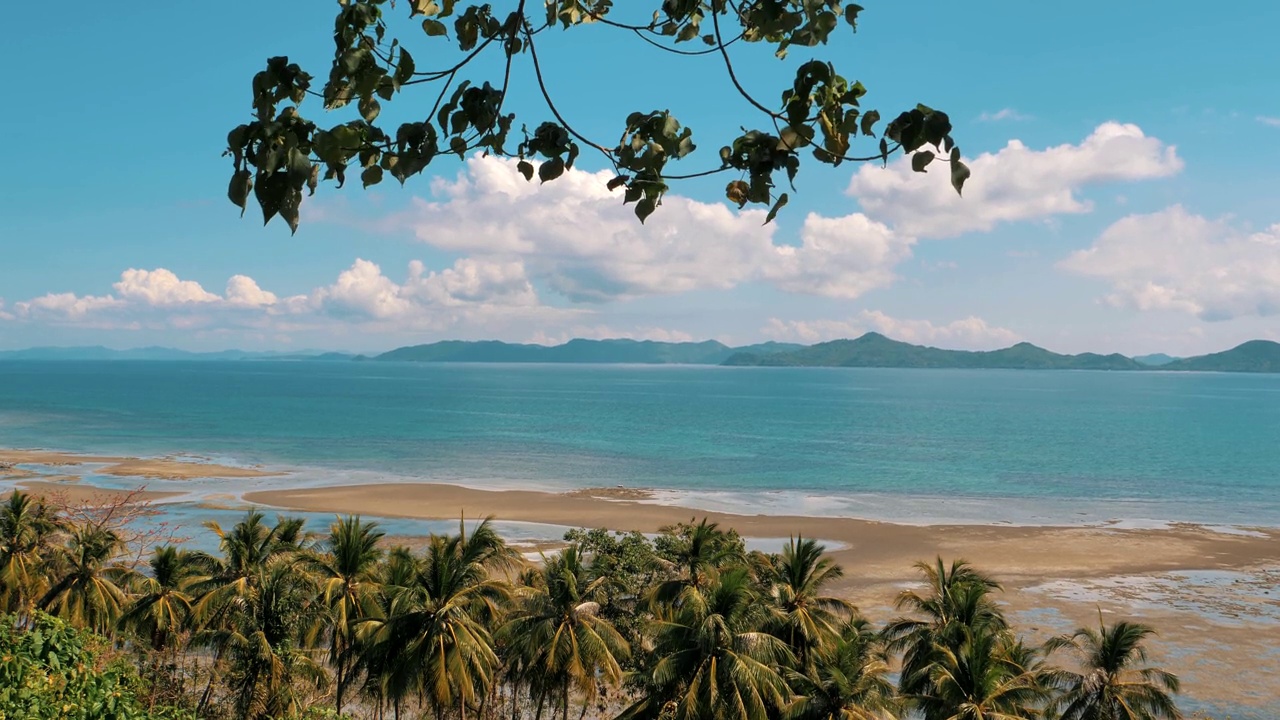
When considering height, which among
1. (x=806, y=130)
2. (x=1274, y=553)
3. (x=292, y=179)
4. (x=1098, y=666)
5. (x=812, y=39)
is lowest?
(x=1274, y=553)

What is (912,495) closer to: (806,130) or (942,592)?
(942,592)

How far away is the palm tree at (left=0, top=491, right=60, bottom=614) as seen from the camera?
94.2ft

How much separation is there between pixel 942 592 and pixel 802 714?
8.20 metres

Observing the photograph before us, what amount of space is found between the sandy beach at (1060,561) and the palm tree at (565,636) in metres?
14.3

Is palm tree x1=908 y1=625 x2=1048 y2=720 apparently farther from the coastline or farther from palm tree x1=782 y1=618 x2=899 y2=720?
the coastline

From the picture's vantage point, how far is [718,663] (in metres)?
21.7

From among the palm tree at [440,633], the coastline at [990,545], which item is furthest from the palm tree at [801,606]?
the coastline at [990,545]

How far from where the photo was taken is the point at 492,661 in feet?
78.8

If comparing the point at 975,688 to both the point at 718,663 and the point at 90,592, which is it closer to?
the point at 718,663

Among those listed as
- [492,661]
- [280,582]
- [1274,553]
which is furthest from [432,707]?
[1274,553]

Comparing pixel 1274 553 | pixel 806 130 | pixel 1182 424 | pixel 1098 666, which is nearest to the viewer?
pixel 806 130

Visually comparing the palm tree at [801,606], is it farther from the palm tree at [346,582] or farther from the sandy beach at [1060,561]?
the sandy beach at [1060,561]

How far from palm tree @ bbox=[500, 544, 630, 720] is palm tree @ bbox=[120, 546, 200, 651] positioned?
11122 millimetres

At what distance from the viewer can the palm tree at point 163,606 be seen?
27.3 m
